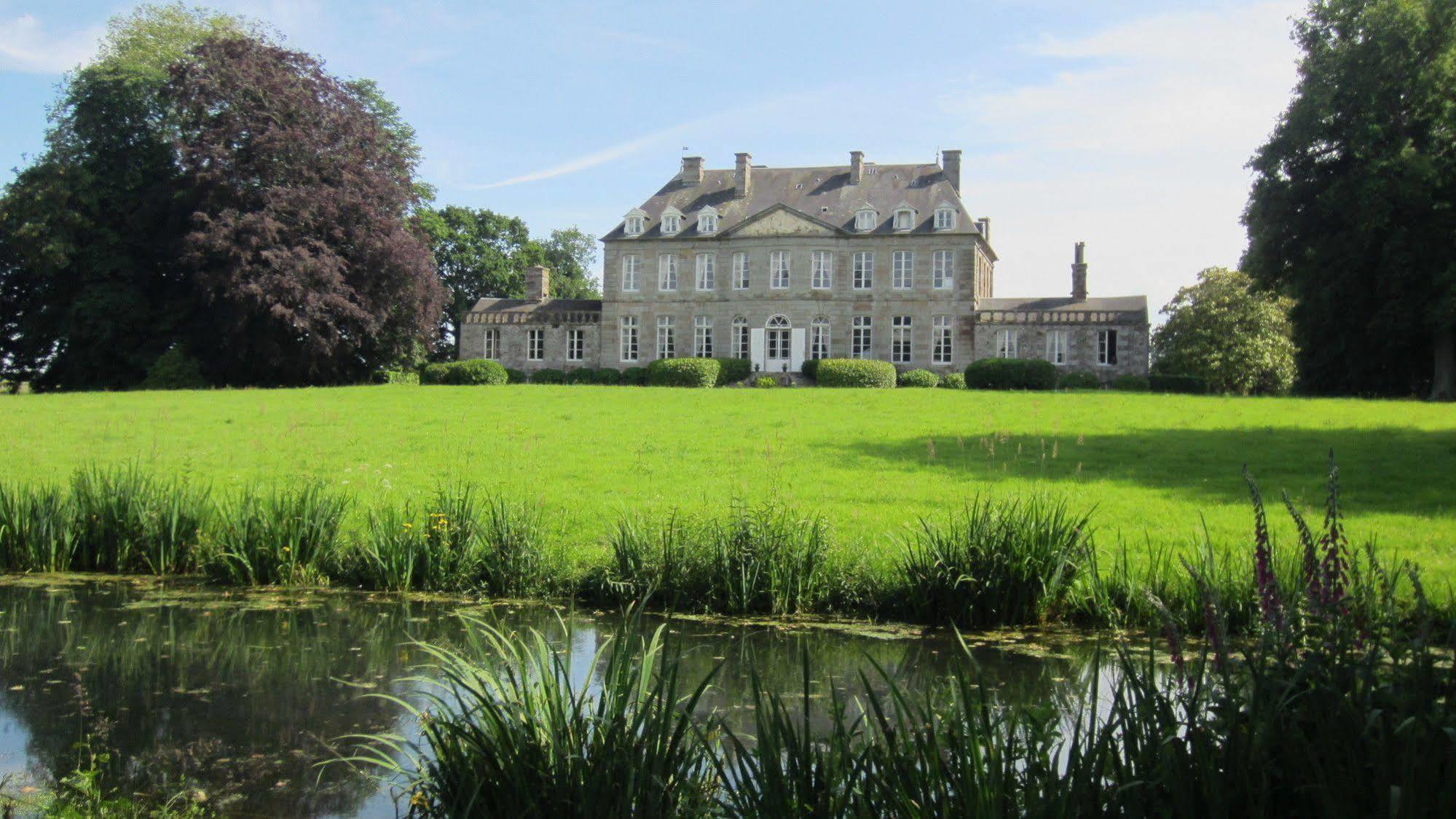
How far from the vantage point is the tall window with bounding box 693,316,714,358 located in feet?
151

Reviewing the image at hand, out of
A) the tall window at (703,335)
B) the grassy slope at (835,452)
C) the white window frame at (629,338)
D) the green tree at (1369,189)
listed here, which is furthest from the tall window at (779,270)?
the grassy slope at (835,452)

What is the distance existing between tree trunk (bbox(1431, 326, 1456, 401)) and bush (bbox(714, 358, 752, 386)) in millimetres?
22267

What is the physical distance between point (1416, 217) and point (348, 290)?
2904cm

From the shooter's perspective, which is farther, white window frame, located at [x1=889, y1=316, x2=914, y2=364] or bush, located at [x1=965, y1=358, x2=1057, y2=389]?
white window frame, located at [x1=889, y1=316, x2=914, y2=364]

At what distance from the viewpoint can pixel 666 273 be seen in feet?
152

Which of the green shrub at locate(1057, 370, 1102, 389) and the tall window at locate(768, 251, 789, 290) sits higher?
the tall window at locate(768, 251, 789, 290)

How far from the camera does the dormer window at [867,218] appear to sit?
4372cm

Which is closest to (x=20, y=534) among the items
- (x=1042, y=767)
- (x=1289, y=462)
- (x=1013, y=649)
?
(x=1013, y=649)

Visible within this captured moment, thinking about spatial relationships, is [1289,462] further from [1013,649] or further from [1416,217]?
[1416,217]

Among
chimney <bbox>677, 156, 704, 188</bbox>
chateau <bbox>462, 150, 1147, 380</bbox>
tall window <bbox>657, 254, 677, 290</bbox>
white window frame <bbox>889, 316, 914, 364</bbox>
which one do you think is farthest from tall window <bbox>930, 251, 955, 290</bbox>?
chimney <bbox>677, 156, 704, 188</bbox>

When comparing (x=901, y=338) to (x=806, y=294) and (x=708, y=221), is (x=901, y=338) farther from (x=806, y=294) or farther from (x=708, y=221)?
(x=708, y=221)

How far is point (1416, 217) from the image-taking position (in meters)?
26.2

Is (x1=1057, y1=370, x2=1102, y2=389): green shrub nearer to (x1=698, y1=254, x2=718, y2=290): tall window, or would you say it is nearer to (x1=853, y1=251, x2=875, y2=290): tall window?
(x1=853, y1=251, x2=875, y2=290): tall window

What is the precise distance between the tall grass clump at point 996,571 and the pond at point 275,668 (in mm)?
240
